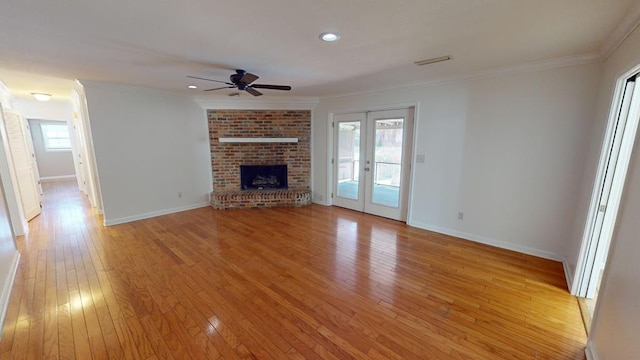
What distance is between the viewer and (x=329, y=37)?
2.13 m

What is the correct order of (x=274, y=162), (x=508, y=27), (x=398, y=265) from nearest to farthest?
(x=508, y=27) < (x=398, y=265) < (x=274, y=162)

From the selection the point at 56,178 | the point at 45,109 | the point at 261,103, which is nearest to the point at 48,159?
the point at 56,178

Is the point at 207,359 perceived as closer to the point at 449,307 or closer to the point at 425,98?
the point at 449,307

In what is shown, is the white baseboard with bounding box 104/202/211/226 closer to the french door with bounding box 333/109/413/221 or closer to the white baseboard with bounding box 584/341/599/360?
the french door with bounding box 333/109/413/221

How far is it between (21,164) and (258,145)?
4192mm

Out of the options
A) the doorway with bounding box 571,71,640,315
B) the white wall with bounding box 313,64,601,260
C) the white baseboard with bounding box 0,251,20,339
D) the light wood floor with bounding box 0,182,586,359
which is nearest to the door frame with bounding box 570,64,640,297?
the doorway with bounding box 571,71,640,315

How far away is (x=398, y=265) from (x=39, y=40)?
13.8ft

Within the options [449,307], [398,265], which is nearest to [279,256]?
[398,265]

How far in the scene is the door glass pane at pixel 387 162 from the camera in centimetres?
433

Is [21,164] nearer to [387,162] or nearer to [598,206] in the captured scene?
[387,162]

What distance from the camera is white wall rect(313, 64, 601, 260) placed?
277 centimetres

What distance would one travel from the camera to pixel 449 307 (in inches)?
85.6

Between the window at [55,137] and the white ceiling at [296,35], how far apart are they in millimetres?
6796

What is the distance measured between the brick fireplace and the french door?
83 centimetres
